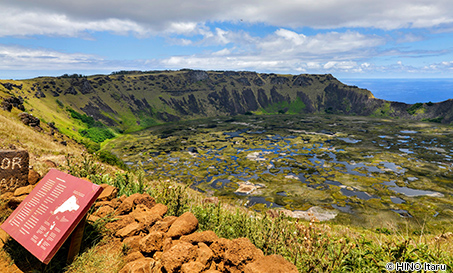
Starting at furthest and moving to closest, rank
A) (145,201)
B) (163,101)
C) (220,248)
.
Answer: (163,101) → (145,201) → (220,248)

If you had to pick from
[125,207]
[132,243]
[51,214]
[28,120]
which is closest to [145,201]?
[125,207]

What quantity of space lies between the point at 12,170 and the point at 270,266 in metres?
11.4

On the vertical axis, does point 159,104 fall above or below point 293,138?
above

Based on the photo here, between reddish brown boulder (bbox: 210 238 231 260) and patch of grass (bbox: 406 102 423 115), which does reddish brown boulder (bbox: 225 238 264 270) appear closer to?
reddish brown boulder (bbox: 210 238 231 260)

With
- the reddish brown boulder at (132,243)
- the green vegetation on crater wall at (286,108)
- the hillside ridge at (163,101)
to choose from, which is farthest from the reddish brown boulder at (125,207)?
the green vegetation on crater wall at (286,108)

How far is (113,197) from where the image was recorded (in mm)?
10289

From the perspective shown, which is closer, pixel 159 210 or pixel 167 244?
pixel 167 244

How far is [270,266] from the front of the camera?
5.88 meters

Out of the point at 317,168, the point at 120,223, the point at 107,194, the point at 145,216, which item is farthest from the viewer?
the point at 317,168

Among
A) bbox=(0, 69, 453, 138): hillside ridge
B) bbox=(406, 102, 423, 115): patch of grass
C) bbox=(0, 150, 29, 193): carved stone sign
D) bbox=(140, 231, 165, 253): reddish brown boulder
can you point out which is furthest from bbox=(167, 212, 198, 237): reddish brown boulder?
bbox=(406, 102, 423, 115): patch of grass

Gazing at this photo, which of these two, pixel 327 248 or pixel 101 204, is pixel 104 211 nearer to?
pixel 101 204

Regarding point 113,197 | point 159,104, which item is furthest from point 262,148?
point 159,104

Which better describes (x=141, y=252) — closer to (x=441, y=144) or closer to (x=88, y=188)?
(x=88, y=188)

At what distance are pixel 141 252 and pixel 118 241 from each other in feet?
3.88
